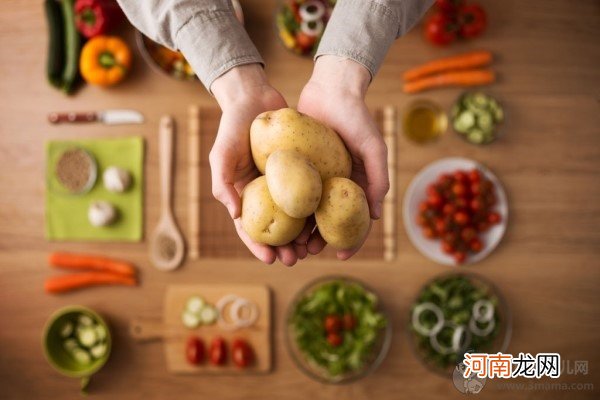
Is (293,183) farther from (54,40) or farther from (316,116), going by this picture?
(54,40)

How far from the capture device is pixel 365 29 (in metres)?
1.13

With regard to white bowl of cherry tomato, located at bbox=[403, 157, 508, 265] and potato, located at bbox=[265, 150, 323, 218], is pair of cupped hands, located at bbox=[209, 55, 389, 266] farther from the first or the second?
white bowl of cherry tomato, located at bbox=[403, 157, 508, 265]

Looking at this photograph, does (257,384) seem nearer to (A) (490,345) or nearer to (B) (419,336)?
(B) (419,336)

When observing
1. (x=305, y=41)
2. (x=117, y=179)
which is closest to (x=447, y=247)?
(x=305, y=41)

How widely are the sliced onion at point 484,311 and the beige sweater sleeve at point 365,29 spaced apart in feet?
3.42

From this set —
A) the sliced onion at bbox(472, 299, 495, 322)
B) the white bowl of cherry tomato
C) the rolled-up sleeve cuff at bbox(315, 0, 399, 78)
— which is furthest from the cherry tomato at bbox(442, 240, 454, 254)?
the rolled-up sleeve cuff at bbox(315, 0, 399, 78)

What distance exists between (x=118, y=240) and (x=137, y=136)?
414 mm

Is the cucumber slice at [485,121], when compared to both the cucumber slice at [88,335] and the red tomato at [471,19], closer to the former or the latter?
the red tomato at [471,19]

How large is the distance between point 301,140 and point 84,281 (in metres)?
1.32

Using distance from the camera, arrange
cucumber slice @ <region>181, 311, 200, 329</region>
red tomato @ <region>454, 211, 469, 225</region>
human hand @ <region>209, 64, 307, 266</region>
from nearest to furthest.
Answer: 1. human hand @ <region>209, 64, 307, 266</region>
2. red tomato @ <region>454, 211, 469, 225</region>
3. cucumber slice @ <region>181, 311, 200, 329</region>

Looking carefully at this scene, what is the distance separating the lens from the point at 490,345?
1.80m

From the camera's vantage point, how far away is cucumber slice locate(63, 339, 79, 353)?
1.88 m

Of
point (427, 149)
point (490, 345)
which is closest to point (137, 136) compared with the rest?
point (427, 149)

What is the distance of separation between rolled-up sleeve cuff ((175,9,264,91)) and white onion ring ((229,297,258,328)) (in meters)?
0.94
